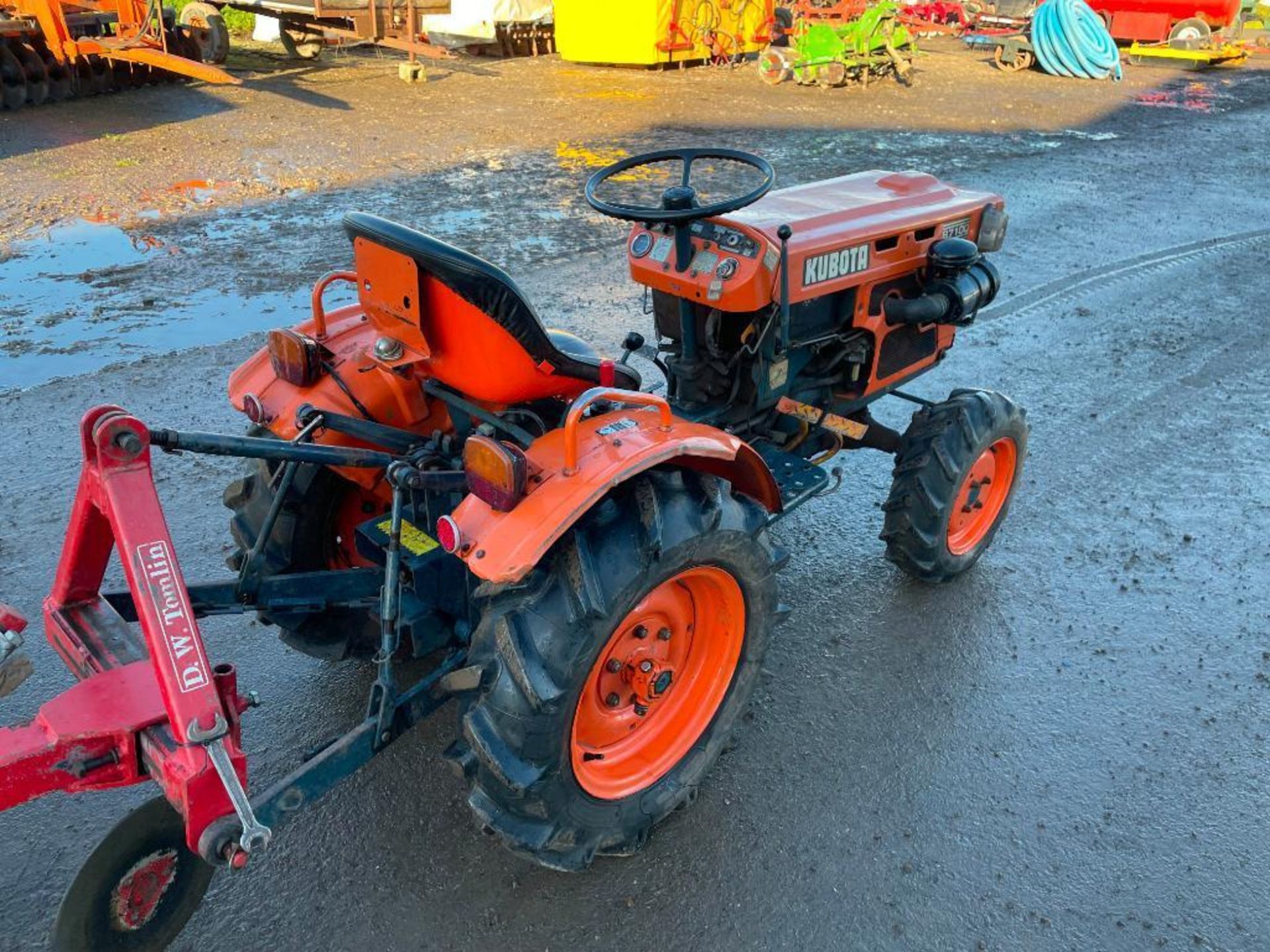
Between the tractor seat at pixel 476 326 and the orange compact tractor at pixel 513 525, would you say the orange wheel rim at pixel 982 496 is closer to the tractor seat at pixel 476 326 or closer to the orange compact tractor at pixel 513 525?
the orange compact tractor at pixel 513 525

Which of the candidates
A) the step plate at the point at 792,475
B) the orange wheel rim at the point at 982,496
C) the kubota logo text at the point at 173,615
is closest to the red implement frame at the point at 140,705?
the kubota logo text at the point at 173,615

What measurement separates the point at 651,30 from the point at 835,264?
1171 centimetres

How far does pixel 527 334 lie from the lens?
2143mm

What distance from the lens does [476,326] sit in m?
2.11

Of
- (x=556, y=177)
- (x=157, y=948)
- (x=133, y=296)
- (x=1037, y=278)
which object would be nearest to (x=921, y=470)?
A: (x=157, y=948)

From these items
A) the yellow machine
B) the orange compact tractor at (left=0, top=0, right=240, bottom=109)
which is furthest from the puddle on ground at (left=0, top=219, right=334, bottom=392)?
the yellow machine

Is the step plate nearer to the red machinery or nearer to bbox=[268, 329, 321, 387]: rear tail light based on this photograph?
bbox=[268, 329, 321, 387]: rear tail light

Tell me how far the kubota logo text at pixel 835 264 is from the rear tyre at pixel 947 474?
0.54 meters

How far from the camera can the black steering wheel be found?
2.61 m

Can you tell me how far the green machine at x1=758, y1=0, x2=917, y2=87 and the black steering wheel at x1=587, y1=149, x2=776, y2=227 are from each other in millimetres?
11175

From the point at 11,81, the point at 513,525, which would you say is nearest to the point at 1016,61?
the point at 11,81

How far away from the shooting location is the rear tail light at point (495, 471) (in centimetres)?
192

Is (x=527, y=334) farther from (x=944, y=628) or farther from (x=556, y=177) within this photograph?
(x=556, y=177)

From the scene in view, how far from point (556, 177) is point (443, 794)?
21.6 ft
